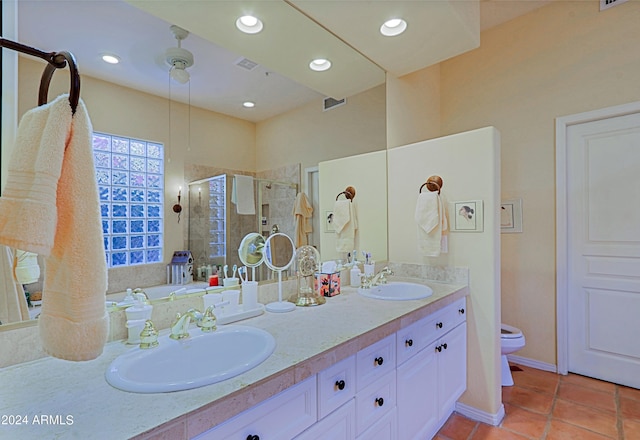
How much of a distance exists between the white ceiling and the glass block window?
0.87 feet

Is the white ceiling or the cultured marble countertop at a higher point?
the white ceiling

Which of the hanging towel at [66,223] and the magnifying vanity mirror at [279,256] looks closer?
the hanging towel at [66,223]

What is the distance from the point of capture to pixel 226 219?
155cm

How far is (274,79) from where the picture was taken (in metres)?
1.79

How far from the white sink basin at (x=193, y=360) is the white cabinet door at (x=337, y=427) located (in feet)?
0.98

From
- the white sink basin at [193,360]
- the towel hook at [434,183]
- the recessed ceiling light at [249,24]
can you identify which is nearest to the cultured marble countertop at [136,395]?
the white sink basin at [193,360]

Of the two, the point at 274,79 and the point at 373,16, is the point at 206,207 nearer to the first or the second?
the point at 274,79

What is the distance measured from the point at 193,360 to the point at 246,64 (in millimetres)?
1471

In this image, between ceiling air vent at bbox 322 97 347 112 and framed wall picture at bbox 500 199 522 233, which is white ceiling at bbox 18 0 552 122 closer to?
ceiling air vent at bbox 322 97 347 112

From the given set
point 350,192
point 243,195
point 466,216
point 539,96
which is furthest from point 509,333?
point 243,195

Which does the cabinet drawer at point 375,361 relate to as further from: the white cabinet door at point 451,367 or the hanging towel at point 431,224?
the hanging towel at point 431,224

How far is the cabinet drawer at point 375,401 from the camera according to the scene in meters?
1.21

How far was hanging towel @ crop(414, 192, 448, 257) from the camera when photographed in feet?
6.77

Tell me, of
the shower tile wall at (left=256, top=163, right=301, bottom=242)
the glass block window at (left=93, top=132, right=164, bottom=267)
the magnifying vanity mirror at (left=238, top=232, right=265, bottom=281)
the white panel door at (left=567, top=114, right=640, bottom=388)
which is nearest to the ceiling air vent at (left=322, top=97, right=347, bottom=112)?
the shower tile wall at (left=256, top=163, right=301, bottom=242)
